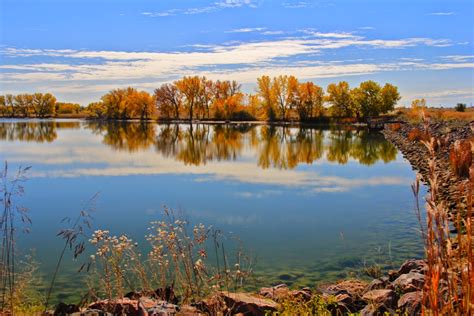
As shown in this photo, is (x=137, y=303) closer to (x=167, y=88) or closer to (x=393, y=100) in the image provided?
(x=393, y=100)

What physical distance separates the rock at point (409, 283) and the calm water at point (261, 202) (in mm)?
1814

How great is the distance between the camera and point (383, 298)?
225 inches

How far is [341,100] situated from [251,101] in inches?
984

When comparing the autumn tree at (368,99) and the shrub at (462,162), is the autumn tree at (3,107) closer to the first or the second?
the autumn tree at (368,99)

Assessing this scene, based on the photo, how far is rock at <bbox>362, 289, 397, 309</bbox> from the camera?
5.68 meters

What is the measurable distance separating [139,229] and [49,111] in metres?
146

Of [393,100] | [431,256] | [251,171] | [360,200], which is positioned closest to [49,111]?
[393,100]

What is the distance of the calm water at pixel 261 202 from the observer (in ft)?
31.5

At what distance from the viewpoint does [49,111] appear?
144250 mm

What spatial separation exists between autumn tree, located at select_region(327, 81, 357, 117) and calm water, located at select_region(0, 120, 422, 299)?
57.4 m

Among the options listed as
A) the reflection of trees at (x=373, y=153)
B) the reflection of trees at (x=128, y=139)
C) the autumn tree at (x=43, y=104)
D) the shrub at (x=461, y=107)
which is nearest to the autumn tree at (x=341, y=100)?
the shrub at (x=461, y=107)

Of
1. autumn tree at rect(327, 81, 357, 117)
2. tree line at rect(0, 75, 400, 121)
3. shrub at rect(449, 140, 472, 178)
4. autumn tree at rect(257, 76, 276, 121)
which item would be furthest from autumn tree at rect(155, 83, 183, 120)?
shrub at rect(449, 140, 472, 178)

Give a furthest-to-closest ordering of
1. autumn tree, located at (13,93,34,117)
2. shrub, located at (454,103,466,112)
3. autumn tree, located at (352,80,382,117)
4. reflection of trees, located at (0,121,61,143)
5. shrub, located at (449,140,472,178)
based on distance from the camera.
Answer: autumn tree, located at (13,93,34,117)
autumn tree, located at (352,80,382,117)
shrub, located at (454,103,466,112)
reflection of trees, located at (0,121,61,143)
shrub, located at (449,140,472,178)

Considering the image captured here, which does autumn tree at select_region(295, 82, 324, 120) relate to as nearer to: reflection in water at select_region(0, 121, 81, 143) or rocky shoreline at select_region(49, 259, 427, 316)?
reflection in water at select_region(0, 121, 81, 143)
